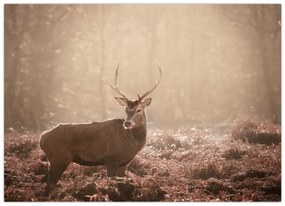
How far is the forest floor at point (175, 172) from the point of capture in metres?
7.75

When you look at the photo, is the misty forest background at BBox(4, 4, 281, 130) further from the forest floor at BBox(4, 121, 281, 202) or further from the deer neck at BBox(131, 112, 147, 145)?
the deer neck at BBox(131, 112, 147, 145)

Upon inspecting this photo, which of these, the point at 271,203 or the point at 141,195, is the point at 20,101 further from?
the point at 271,203

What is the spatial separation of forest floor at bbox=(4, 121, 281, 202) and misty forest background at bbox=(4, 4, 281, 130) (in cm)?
114

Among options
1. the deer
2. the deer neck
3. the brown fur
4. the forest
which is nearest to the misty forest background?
the forest

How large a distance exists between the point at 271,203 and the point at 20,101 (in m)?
7.94

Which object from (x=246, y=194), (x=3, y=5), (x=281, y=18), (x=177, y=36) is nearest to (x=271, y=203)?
(x=246, y=194)

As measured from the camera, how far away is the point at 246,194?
791cm

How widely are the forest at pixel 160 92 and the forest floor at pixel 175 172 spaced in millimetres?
22

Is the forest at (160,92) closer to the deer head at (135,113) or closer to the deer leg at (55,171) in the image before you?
the deer leg at (55,171)

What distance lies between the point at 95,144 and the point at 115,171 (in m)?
0.55

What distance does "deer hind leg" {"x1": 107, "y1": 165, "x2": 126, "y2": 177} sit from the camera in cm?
809

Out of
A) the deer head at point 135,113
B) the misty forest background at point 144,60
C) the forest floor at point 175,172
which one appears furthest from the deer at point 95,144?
the misty forest background at point 144,60

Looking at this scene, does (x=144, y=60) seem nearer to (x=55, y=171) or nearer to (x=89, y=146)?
(x=89, y=146)

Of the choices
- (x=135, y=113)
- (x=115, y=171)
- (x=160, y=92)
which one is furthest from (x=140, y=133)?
(x=160, y=92)
